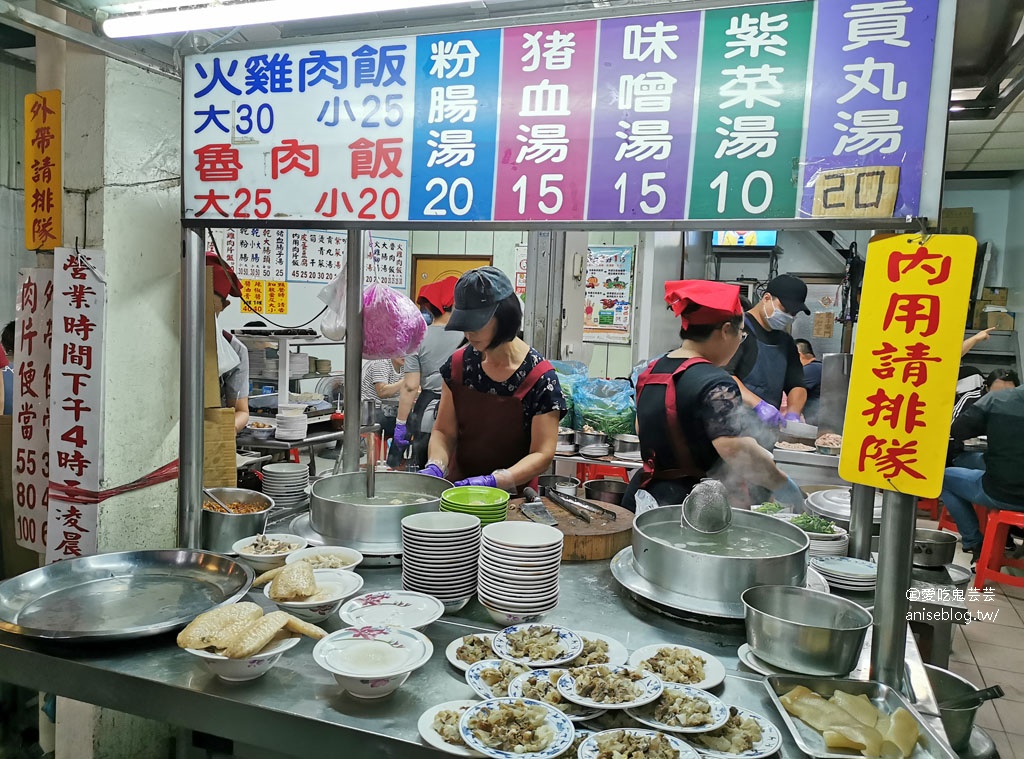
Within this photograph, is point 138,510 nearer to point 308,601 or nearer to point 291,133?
point 308,601

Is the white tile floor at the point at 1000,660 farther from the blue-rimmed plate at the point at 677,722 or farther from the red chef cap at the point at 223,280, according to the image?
the red chef cap at the point at 223,280

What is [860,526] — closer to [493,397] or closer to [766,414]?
[493,397]

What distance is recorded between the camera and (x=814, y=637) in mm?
1540

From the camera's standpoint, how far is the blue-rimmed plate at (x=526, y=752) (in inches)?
48.5

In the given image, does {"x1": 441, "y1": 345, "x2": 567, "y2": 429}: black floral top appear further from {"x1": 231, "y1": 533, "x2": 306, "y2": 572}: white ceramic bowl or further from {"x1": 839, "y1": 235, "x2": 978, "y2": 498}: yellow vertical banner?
{"x1": 839, "y1": 235, "x2": 978, "y2": 498}: yellow vertical banner

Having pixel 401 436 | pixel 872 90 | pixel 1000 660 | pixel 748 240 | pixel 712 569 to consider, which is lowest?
pixel 1000 660

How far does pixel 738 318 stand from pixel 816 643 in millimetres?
1666

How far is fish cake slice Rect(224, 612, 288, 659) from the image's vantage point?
1.44 metres

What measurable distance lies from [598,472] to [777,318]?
191 cm

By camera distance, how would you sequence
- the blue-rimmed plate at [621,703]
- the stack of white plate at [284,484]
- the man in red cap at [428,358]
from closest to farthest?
the blue-rimmed plate at [621,703] → the stack of white plate at [284,484] → the man in red cap at [428,358]

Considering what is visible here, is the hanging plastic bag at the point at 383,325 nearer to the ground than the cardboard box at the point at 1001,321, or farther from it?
nearer to the ground

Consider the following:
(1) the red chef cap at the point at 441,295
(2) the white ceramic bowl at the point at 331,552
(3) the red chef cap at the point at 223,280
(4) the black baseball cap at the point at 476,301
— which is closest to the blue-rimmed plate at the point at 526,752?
(2) the white ceramic bowl at the point at 331,552

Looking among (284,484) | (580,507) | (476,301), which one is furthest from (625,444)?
(284,484)

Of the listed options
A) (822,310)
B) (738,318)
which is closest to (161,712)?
(738,318)
